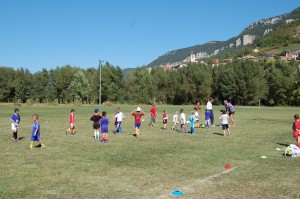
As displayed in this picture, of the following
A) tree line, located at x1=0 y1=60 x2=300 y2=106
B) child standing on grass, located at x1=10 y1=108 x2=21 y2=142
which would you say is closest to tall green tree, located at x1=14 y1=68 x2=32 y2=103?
tree line, located at x1=0 y1=60 x2=300 y2=106

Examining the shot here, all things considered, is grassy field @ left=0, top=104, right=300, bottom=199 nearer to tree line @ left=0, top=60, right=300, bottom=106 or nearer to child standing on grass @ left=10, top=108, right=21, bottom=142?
child standing on grass @ left=10, top=108, right=21, bottom=142

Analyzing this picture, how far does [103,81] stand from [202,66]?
2966 centimetres

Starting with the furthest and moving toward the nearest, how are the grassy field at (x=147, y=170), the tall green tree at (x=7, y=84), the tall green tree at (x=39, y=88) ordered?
1. the tall green tree at (x=39, y=88)
2. the tall green tree at (x=7, y=84)
3. the grassy field at (x=147, y=170)

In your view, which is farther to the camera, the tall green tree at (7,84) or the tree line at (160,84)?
the tall green tree at (7,84)

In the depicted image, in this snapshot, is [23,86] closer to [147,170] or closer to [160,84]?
[160,84]

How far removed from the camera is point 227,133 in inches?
869

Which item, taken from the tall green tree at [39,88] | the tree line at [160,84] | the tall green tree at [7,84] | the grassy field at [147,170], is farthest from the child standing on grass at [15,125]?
the tall green tree at [7,84]

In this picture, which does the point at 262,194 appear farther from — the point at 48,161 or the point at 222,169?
the point at 48,161

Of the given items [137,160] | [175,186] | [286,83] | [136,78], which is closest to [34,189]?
[175,186]

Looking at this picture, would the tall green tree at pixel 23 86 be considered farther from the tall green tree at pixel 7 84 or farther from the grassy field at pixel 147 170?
the grassy field at pixel 147 170

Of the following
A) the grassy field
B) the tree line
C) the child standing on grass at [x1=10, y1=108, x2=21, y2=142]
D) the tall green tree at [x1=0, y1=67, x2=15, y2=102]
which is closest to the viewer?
the grassy field

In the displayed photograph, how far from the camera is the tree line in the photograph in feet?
286

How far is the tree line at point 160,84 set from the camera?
87062 mm

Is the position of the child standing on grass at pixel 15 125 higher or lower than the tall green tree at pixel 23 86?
lower
